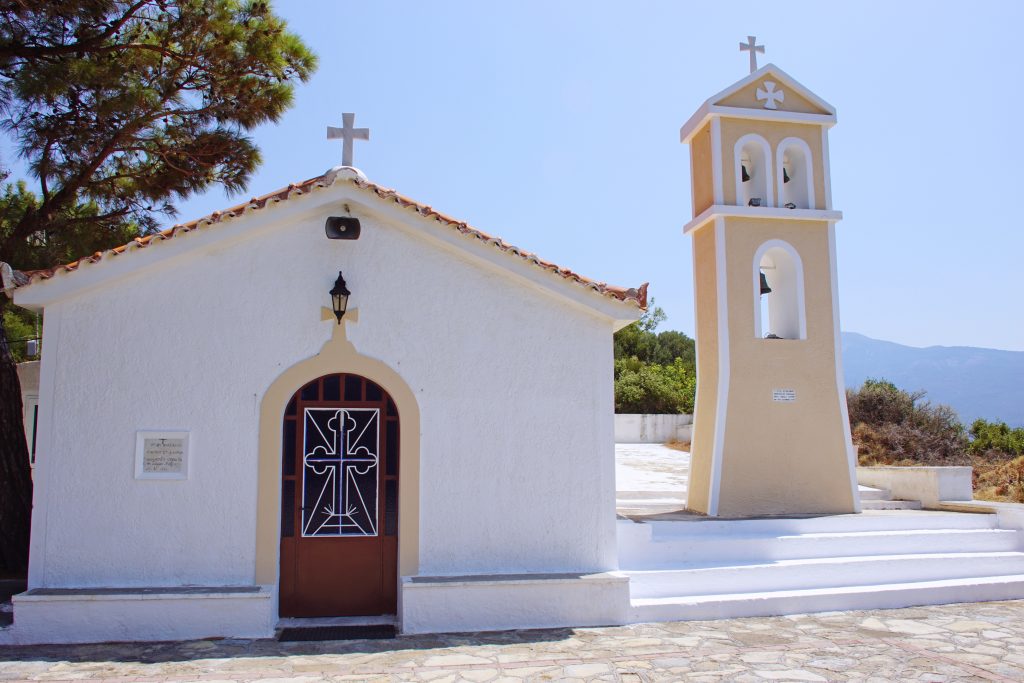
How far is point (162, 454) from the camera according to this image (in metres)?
7.64

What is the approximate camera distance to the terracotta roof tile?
7508 millimetres

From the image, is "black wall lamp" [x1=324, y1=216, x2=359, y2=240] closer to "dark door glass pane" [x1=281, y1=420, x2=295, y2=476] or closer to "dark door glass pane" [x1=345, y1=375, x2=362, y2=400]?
"dark door glass pane" [x1=345, y1=375, x2=362, y2=400]

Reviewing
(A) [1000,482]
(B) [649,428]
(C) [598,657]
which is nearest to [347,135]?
(C) [598,657]

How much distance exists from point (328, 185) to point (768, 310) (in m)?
7.58

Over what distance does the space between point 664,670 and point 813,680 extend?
1143mm

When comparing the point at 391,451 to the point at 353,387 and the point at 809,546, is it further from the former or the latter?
the point at 809,546

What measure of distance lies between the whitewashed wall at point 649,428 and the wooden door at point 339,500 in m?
Result: 20.7

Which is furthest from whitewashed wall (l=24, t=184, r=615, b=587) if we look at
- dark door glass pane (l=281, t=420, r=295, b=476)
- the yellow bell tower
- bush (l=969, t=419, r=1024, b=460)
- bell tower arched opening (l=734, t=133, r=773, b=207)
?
bush (l=969, t=419, r=1024, b=460)

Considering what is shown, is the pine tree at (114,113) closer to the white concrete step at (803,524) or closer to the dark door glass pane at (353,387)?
the dark door glass pane at (353,387)

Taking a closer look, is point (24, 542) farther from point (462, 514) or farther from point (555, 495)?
point (555, 495)

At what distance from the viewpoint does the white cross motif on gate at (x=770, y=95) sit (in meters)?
12.2

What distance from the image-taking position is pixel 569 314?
8.48 metres

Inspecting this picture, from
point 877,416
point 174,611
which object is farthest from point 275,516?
point 877,416

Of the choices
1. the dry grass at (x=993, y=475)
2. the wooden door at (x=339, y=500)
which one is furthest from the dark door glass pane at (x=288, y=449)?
the dry grass at (x=993, y=475)
